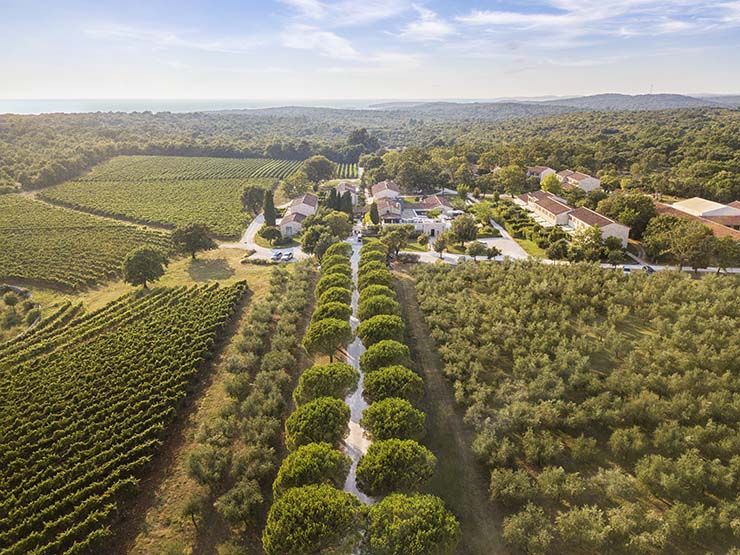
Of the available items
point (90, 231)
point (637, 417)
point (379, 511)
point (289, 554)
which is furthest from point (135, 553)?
point (90, 231)

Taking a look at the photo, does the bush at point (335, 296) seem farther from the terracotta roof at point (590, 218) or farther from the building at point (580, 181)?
the building at point (580, 181)

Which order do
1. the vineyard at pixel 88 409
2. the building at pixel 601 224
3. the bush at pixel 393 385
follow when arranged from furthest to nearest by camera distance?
the building at pixel 601 224, the bush at pixel 393 385, the vineyard at pixel 88 409

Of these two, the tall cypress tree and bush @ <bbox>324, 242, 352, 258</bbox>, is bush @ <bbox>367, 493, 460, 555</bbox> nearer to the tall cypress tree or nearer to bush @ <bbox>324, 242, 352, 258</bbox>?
bush @ <bbox>324, 242, 352, 258</bbox>

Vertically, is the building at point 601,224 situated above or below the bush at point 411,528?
above

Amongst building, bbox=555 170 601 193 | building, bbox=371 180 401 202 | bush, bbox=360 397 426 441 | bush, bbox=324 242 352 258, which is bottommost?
bush, bbox=360 397 426 441

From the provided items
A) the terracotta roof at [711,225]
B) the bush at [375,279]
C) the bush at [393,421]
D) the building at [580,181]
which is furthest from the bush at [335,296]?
the building at [580,181]

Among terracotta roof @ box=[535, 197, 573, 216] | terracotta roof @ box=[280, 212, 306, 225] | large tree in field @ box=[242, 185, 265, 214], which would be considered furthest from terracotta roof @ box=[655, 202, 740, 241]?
large tree in field @ box=[242, 185, 265, 214]

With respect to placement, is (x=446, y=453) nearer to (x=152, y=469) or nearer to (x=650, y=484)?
(x=650, y=484)

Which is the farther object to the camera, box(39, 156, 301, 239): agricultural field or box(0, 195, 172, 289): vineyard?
box(39, 156, 301, 239): agricultural field
